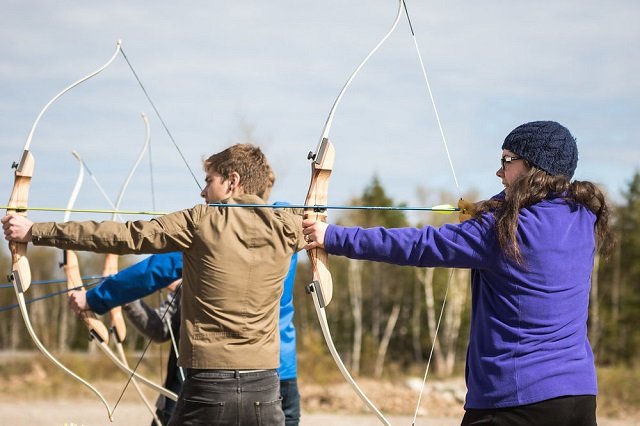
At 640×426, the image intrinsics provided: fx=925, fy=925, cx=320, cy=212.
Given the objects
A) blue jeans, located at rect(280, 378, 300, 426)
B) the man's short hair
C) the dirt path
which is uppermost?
the man's short hair

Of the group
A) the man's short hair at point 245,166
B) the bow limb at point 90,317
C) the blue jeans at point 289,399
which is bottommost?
the blue jeans at point 289,399

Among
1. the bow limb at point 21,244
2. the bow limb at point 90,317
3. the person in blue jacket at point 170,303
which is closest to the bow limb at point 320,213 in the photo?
the person in blue jacket at point 170,303

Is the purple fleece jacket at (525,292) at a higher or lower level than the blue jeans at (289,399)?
higher

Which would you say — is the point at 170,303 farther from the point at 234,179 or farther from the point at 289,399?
the point at 234,179

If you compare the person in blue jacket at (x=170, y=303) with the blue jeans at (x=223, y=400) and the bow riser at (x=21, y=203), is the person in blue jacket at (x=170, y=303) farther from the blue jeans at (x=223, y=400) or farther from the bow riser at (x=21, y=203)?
the blue jeans at (x=223, y=400)

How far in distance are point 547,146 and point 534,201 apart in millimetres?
168

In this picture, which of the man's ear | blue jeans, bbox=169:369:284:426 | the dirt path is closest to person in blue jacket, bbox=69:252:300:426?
the man's ear

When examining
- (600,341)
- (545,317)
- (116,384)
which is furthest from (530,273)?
(600,341)

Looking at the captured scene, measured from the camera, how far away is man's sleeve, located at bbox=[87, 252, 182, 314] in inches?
149

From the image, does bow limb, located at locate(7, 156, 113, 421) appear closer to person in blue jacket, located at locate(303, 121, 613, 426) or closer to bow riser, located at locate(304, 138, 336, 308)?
bow riser, located at locate(304, 138, 336, 308)

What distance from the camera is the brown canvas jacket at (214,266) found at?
3.05 meters

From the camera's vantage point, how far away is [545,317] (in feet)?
8.19

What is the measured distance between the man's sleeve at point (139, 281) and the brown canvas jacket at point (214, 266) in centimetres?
61

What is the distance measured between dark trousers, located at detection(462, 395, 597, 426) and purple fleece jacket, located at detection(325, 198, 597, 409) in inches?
0.8
